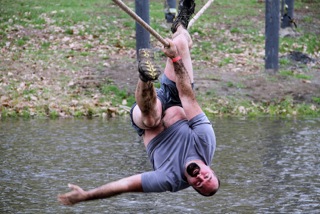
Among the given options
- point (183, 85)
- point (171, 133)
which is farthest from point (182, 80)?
point (171, 133)

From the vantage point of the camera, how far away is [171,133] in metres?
7.34

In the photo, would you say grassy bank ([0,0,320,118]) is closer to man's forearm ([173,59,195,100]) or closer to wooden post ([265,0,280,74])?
wooden post ([265,0,280,74])

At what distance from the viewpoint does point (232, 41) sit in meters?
20.6

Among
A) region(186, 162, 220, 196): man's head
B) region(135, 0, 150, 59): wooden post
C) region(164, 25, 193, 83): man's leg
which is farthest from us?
region(135, 0, 150, 59): wooden post

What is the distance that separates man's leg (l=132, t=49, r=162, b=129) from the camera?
6774 millimetres

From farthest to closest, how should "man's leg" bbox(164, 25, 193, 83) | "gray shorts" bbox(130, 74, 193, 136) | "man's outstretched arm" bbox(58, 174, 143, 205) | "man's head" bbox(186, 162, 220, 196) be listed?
"gray shorts" bbox(130, 74, 193, 136), "man's leg" bbox(164, 25, 193, 83), "man's head" bbox(186, 162, 220, 196), "man's outstretched arm" bbox(58, 174, 143, 205)

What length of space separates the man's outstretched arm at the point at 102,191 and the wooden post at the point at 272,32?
1161 cm

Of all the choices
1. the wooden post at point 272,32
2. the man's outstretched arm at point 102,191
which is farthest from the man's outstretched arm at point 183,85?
the wooden post at point 272,32

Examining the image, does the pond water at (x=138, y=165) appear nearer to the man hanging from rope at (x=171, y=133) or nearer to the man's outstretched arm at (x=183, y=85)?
the man hanging from rope at (x=171, y=133)

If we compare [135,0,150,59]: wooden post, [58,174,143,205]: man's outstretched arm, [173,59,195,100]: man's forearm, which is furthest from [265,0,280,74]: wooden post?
[58,174,143,205]: man's outstretched arm

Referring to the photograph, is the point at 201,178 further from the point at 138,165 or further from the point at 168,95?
the point at 138,165

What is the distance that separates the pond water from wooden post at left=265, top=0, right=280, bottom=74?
2860 mm

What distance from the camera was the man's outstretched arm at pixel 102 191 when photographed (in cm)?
677

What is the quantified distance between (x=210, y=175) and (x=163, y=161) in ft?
1.85
